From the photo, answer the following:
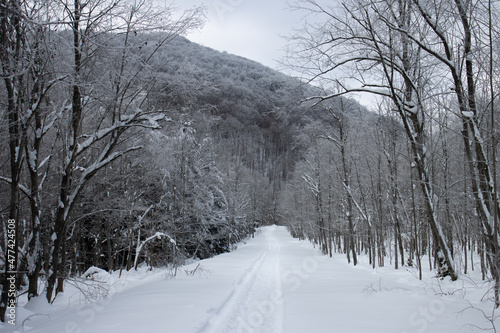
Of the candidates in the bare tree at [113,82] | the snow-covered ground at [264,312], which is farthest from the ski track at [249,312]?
the bare tree at [113,82]

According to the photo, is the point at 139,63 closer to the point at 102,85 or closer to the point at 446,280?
the point at 102,85

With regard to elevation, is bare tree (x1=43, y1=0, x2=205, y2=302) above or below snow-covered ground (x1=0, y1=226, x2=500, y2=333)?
above

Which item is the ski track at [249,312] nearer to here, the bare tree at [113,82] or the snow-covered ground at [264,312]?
the snow-covered ground at [264,312]

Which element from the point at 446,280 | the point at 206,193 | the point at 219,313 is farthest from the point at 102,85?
the point at 206,193

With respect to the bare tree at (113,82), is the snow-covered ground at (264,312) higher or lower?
lower

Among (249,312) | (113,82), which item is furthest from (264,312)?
(113,82)

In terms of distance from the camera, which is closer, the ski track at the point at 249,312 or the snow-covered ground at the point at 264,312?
the snow-covered ground at the point at 264,312

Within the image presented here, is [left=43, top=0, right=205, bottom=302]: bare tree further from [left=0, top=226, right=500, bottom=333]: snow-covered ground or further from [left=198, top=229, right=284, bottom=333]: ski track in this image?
[left=198, top=229, right=284, bottom=333]: ski track

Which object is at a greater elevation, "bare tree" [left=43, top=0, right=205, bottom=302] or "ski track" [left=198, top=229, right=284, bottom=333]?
"bare tree" [left=43, top=0, right=205, bottom=302]

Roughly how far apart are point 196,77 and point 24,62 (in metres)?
3.12

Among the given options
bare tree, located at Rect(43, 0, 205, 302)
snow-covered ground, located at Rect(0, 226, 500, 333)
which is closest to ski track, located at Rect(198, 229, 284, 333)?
snow-covered ground, located at Rect(0, 226, 500, 333)

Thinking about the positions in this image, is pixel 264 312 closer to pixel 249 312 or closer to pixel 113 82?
pixel 249 312

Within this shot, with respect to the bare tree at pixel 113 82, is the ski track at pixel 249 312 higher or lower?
lower

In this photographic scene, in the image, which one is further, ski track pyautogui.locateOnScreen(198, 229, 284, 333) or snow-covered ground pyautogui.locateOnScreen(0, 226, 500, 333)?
ski track pyautogui.locateOnScreen(198, 229, 284, 333)
